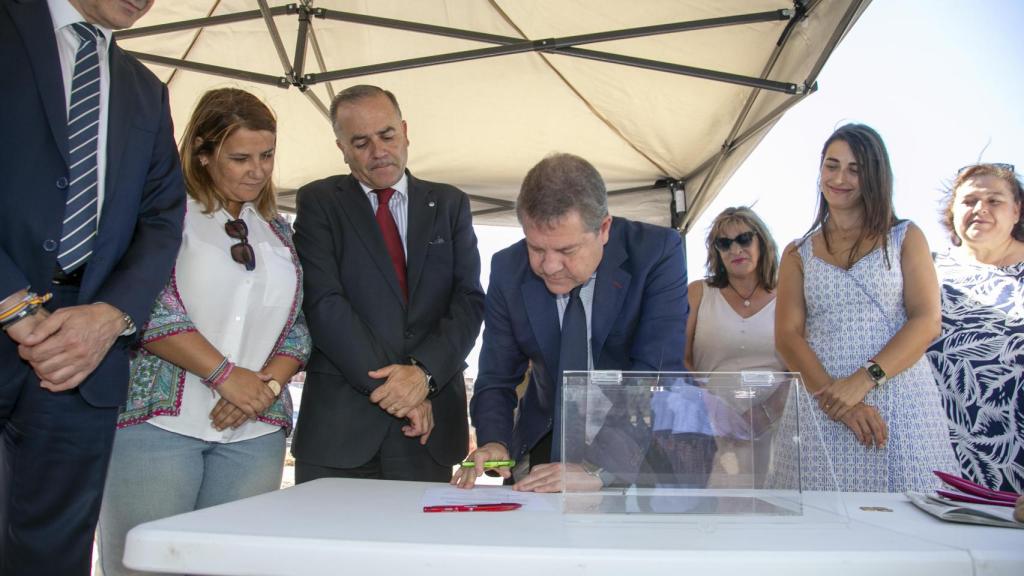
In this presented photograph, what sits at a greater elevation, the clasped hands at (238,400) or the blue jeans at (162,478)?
the clasped hands at (238,400)

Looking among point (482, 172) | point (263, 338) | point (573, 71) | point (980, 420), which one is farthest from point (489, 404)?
point (482, 172)

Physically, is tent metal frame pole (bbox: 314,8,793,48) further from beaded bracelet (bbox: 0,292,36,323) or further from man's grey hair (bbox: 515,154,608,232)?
beaded bracelet (bbox: 0,292,36,323)

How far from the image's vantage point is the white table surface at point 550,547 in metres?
0.98

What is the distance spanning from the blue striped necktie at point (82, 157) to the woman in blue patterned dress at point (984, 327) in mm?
2630

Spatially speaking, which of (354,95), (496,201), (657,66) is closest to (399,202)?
(354,95)

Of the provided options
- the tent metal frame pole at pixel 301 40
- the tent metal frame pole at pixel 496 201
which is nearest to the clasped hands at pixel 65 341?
the tent metal frame pole at pixel 301 40

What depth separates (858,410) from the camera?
89.5 inches

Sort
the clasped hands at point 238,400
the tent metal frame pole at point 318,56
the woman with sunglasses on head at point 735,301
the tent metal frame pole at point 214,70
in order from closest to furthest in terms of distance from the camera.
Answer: the clasped hands at point 238,400, the woman with sunglasses on head at point 735,301, the tent metal frame pole at point 214,70, the tent metal frame pole at point 318,56

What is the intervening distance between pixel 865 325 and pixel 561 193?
1.16 metres

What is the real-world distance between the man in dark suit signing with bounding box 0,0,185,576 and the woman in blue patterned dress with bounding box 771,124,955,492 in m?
1.82

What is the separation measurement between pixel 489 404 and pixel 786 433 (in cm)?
94

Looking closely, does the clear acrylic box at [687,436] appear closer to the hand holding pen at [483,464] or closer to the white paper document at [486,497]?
the white paper document at [486,497]

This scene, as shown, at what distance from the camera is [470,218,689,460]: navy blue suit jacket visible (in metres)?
2.06

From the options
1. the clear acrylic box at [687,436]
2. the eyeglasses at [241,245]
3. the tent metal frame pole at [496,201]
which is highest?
the tent metal frame pole at [496,201]
